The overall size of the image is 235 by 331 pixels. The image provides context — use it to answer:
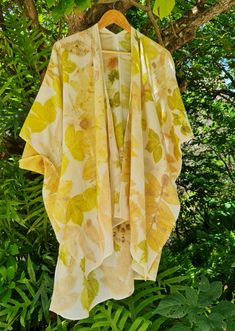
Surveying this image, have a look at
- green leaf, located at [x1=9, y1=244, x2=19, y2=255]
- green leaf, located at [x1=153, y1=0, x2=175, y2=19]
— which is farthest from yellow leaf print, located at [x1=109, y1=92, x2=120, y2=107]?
green leaf, located at [x1=9, y1=244, x2=19, y2=255]

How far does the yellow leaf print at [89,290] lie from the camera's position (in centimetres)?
125

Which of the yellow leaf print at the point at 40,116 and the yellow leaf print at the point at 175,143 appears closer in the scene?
the yellow leaf print at the point at 40,116

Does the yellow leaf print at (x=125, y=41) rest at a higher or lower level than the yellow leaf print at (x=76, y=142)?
higher

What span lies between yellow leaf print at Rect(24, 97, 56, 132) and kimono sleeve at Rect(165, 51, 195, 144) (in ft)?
1.15

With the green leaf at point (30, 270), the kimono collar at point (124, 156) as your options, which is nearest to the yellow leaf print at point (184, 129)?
the kimono collar at point (124, 156)

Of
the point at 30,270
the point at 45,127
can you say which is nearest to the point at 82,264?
the point at 30,270

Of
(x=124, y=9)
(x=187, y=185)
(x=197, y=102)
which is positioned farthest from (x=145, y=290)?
(x=197, y=102)

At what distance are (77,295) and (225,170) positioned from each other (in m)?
2.34

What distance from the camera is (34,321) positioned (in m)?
1.54

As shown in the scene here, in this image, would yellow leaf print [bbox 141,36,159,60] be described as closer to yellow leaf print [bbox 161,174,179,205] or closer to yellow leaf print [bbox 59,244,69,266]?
yellow leaf print [bbox 161,174,179,205]

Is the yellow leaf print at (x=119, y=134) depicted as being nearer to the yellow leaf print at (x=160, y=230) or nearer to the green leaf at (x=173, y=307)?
the yellow leaf print at (x=160, y=230)

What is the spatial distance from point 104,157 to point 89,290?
39cm

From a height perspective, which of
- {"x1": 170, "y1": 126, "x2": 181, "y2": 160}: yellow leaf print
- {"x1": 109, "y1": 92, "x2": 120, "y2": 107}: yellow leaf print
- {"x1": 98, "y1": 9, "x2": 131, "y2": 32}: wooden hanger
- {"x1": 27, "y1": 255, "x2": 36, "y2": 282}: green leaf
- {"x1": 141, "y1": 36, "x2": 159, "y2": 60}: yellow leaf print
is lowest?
{"x1": 27, "y1": 255, "x2": 36, "y2": 282}: green leaf

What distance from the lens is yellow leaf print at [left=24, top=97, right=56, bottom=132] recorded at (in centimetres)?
122
